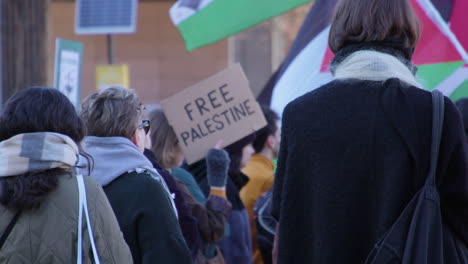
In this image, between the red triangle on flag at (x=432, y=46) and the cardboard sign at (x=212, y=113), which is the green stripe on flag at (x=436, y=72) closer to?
the red triangle on flag at (x=432, y=46)

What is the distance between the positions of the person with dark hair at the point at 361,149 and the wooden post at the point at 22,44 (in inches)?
186

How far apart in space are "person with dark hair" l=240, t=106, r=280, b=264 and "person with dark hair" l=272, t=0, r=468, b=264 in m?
2.72

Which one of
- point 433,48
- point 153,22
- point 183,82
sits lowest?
point 183,82

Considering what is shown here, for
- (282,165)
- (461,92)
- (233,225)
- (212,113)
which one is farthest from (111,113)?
(461,92)

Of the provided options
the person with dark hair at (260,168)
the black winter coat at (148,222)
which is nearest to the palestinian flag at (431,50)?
the person with dark hair at (260,168)

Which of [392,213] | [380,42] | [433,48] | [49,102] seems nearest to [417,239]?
[392,213]

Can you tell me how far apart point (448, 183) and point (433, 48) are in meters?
2.62

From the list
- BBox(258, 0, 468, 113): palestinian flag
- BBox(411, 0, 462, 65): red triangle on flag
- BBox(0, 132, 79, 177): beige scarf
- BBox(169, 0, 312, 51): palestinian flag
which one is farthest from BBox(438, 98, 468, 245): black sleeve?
BBox(169, 0, 312, 51): palestinian flag

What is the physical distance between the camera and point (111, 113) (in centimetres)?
335

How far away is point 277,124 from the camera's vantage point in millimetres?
5836

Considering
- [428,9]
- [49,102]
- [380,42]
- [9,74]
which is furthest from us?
[9,74]

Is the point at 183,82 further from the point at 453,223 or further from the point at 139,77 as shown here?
the point at 453,223

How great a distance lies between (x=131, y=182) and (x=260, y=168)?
251cm

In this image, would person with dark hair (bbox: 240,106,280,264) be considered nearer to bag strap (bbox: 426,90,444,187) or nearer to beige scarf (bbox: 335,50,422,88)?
beige scarf (bbox: 335,50,422,88)
